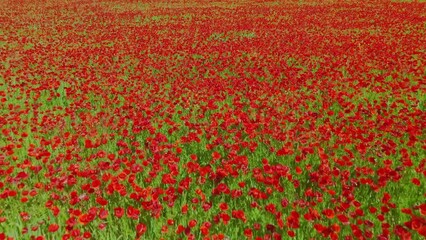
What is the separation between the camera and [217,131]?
5.73 meters

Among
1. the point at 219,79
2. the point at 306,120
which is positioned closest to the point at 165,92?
the point at 219,79

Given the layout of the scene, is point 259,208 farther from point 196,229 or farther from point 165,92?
point 165,92

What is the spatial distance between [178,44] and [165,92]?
5995 millimetres

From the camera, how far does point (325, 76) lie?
8891 mm

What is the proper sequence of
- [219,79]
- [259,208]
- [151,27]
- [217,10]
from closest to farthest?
[259,208] → [219,79] → [151,27] → [217,10]

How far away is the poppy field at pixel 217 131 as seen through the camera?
3.47 m

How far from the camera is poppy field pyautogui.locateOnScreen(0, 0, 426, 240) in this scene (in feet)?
11.4

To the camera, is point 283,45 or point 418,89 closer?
point 418,89

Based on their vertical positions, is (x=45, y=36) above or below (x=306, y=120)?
below

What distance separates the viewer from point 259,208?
145 inches

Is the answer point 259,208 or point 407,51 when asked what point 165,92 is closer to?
point 259,208

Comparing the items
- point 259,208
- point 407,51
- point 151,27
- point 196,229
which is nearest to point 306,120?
point 259,208

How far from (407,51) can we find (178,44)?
7293 mm

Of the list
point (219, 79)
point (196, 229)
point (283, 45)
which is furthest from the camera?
point (283, 45)
